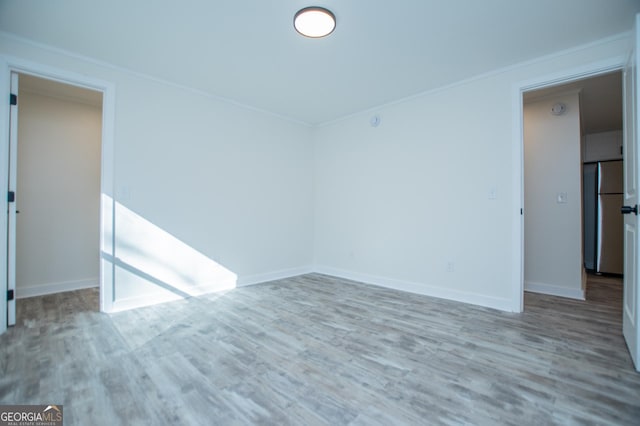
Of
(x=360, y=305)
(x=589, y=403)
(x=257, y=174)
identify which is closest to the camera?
(x=589, y=403)

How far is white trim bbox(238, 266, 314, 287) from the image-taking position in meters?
4.01

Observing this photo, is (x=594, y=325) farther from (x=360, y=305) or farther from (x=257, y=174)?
(x=257, y=174)

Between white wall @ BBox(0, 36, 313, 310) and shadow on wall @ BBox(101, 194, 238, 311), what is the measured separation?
0.03ft

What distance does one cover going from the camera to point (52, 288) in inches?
142

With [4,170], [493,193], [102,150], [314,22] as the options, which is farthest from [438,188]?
[4,170]

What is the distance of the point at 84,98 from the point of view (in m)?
3.64

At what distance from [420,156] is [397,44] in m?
1.48

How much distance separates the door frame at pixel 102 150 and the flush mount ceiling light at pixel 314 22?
2.08 metres

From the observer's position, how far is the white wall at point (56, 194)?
3445 millimetres

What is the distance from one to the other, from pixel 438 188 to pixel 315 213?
215 cm

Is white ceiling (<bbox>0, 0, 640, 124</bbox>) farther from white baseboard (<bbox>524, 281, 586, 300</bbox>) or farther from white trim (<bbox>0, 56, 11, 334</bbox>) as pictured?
white baseboard (<bbox>524, 281, 586, 300</bbox>)

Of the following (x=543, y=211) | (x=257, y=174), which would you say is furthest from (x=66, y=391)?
(x=543, y=211)

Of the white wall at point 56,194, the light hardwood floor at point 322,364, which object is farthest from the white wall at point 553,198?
the white wall at point 56,194

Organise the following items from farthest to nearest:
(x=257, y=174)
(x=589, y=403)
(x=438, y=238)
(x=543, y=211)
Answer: (x=257, y=174)
(x=543, y=211)
(x=438, y=238)
(x=589, y=403)
